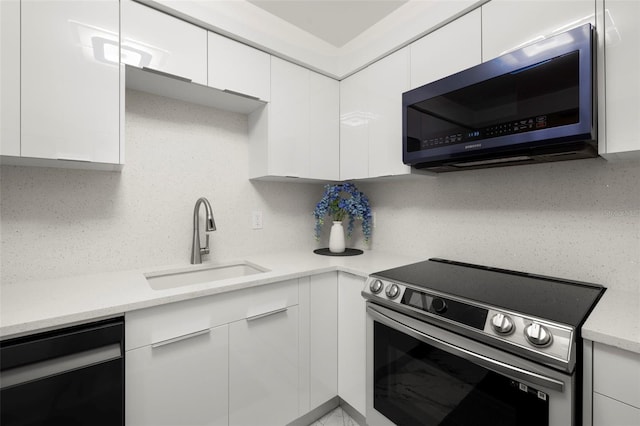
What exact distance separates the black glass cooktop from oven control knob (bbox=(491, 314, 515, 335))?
0.04 m

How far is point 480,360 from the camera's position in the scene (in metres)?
0.95

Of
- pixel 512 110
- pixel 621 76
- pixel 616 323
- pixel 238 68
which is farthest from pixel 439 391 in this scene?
pixel 238 68

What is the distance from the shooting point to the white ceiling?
1737 mm

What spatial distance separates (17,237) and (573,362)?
217 centimetres

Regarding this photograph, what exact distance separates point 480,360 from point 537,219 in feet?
2.79

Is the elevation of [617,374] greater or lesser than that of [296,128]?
lesser

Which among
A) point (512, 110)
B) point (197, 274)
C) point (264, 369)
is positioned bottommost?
point (264, 369)

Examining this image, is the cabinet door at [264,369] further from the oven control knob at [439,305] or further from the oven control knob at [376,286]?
the oven control knob at [439,305]

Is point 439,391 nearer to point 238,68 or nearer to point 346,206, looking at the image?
point 346,206

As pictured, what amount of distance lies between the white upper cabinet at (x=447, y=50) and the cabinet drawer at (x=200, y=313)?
53.9 inches

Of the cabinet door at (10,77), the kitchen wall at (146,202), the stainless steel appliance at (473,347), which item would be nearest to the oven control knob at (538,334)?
the stainless steel appliance at (473,347)

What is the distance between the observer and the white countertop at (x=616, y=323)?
2.45 feet

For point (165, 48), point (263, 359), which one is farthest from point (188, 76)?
point (263, 359)

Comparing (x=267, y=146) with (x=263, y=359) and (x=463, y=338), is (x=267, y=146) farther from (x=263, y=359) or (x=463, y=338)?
(x=463, y=338)
